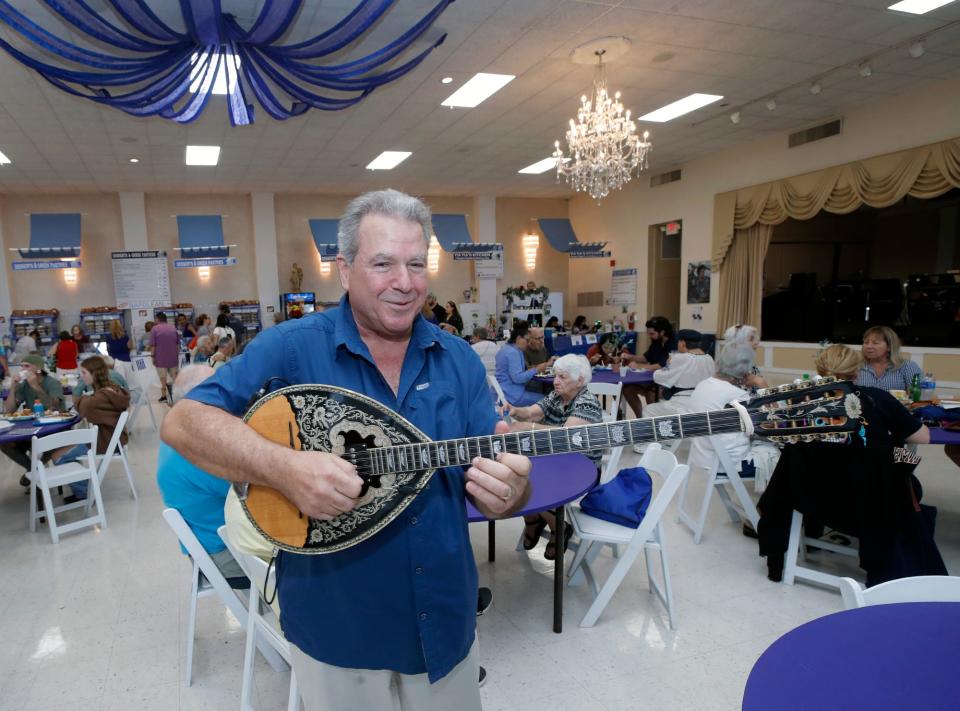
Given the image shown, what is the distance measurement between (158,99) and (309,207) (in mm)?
8557

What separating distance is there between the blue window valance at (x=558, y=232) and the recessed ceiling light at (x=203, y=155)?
7.84 meters

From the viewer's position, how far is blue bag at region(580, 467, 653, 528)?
290 centimetres

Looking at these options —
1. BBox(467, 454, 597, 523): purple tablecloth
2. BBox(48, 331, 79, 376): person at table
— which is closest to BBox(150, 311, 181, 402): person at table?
BBox(48, 331, 79, 376): person at table

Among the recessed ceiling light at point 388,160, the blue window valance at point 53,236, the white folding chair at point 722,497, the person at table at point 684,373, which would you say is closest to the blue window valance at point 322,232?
the recessed ceiling light at point 388,160

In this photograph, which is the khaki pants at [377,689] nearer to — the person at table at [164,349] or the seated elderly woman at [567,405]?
the seated elderly woman at [567,405]

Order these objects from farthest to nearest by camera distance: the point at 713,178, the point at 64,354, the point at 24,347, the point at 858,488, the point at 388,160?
1. the point at 713,178
2. the point at 388,160
3. the point at 24,347
4. the point at 64,354
5. the point at 858,488

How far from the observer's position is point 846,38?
5.91 metres

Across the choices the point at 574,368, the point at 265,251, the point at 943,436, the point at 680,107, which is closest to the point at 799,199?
the point at 680,107

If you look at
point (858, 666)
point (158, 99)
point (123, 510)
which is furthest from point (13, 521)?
point (858, 666)

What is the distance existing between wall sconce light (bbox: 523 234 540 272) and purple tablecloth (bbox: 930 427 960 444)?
40.9 feet

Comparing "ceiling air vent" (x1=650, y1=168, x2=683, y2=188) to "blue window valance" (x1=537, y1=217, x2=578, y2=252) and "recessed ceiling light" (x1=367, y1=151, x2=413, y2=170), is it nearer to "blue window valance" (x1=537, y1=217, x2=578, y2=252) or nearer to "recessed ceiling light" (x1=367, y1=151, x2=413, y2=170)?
"blue window valance" (x1=537, y1=217, x2=578, y2=252)

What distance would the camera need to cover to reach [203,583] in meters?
2.59

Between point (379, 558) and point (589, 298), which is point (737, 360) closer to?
point (379, 558)

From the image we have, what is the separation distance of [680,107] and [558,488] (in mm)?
7562
